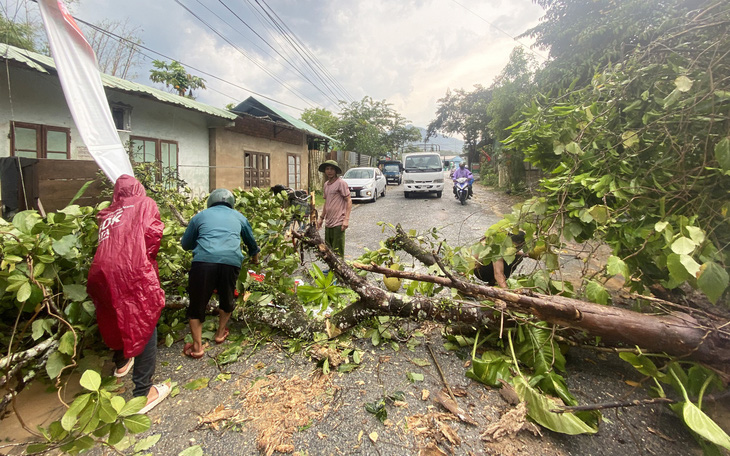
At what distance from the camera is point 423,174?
527 inches

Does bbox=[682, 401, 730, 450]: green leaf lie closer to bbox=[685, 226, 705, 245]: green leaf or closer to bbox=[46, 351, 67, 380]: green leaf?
bbox=[685, 226, 705, 245]: green leaf

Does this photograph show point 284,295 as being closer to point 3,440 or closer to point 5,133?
point 3,440

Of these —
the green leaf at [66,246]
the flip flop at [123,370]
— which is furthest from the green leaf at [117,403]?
the flip flop at [123,370]

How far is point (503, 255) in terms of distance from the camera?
248cm

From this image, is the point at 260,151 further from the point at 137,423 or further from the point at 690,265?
the point at 690,265

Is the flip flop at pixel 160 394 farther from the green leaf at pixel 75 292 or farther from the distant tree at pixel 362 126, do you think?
the distant tree at pixel 362 126

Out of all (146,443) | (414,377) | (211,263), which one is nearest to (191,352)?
(211,263)

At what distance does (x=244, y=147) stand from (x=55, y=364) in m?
10.4

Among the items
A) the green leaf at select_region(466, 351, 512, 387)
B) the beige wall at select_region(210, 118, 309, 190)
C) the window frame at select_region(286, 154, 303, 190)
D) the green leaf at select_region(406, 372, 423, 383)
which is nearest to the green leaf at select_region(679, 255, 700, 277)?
the green leaf at select_region(466, 351, 512, 387)

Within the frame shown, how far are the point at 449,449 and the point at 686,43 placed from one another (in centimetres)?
285

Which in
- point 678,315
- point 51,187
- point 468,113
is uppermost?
point 468,113

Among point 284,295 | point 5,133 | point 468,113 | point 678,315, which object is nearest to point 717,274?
point 678,315

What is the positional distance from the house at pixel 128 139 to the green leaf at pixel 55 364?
1975 mm

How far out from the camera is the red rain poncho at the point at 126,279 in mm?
1947
